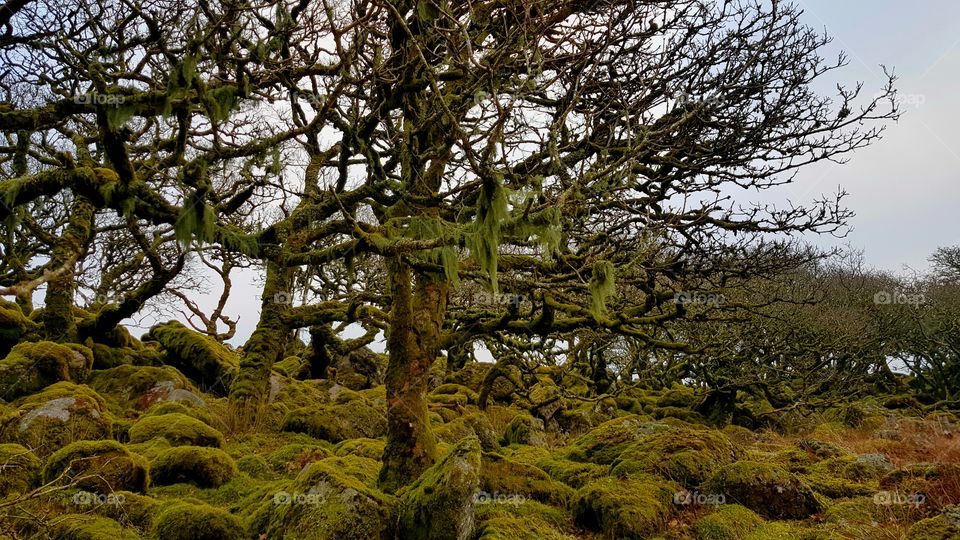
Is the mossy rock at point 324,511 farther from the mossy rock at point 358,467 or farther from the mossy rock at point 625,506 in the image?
the mossy rock at point 625,506

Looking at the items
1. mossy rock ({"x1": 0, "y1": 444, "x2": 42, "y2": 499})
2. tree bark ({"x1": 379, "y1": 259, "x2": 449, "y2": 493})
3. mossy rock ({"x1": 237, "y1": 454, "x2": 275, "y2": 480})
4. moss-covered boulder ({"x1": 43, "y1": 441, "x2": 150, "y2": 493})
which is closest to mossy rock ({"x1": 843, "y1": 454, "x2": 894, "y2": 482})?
tree bark ({"x1": 379, "y1": 259, "x2": 449, "y2": 493})

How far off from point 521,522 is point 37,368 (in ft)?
30.2

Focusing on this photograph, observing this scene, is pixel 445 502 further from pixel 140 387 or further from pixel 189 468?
pixel 140 387

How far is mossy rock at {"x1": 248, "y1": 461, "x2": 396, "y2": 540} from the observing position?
5.26 m

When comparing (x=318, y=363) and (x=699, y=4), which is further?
(x=318, y=363)

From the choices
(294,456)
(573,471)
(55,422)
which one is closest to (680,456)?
(573,471)

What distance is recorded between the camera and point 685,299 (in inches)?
316

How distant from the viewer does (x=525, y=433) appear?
11164mm

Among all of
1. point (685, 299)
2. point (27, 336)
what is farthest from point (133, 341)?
point (685, 299)

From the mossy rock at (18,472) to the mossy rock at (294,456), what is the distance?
109 inches

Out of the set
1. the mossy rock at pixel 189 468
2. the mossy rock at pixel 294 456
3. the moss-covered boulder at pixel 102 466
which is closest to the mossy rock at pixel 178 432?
the mossy rock at pixel 189 468

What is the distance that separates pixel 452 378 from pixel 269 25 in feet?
38.8

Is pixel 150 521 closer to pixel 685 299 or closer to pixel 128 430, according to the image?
pixel 128 430

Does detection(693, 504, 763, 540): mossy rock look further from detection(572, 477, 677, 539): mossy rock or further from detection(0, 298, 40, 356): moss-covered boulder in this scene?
detection(0, 298, 40, 356): moss-covered boulder
